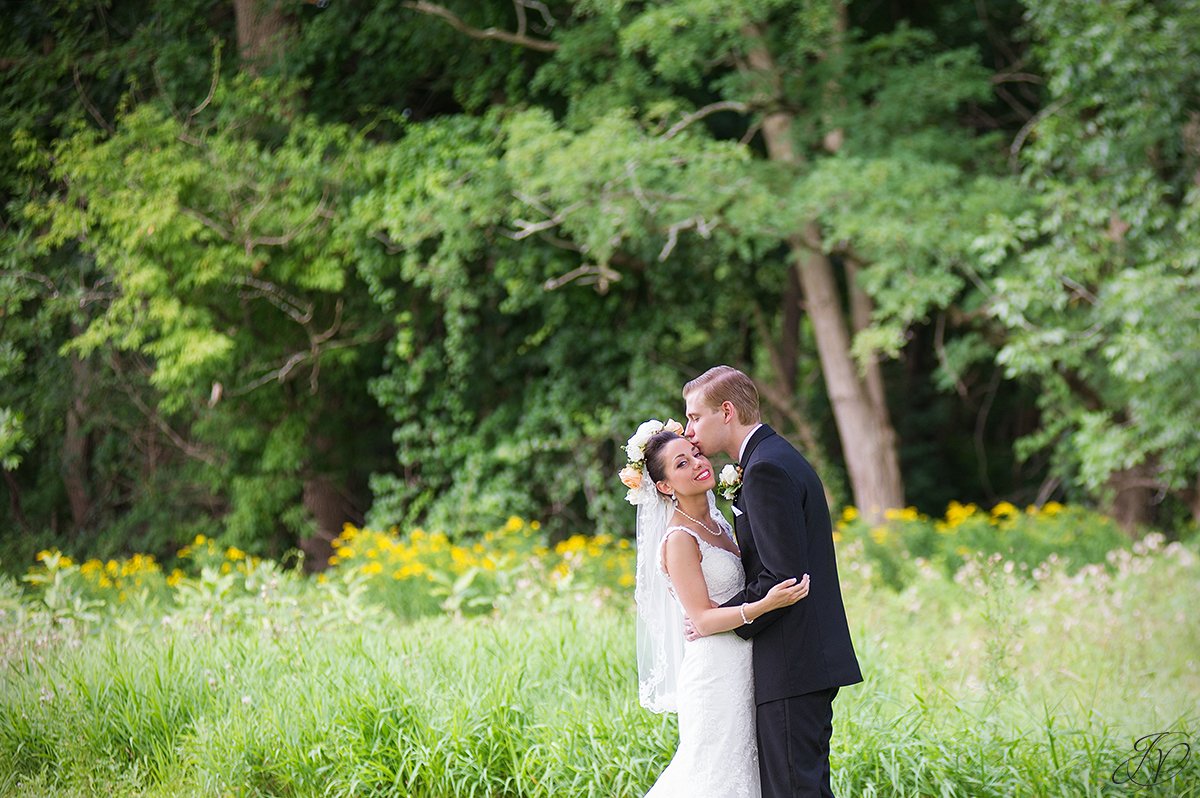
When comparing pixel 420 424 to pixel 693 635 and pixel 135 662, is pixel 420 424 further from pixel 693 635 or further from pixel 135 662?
pixel 693 635

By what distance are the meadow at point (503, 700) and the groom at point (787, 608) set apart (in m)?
0.94

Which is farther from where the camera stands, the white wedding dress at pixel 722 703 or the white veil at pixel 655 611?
the white veil at pixel 655 611

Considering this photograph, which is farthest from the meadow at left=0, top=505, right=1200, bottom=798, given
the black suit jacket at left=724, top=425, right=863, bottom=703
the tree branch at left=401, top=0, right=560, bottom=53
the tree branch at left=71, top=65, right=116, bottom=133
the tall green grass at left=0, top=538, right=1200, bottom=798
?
the tree branch at left=401, top=0, right=560, bottom=53

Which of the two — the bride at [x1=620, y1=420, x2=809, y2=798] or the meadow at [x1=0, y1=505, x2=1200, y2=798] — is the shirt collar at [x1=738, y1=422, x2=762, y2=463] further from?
the meadow at [x1=0, y1=505, x2=1200, y2=798]

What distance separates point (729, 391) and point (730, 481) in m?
0.31

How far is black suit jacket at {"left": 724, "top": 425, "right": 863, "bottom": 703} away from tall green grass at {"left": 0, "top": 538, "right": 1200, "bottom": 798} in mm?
1062

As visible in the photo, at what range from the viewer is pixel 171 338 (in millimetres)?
10344

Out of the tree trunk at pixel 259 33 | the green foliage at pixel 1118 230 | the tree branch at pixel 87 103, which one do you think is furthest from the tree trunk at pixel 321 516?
the green foliage at pixel 1118 230

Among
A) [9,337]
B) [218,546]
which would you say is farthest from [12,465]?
[218,546]

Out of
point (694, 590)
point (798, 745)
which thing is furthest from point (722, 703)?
point (694, 590)

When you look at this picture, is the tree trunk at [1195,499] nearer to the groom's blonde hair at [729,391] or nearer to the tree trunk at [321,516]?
the tree trunk at [321,516]

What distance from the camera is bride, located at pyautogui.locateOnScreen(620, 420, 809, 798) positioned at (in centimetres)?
356

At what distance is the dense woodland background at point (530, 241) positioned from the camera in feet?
32.3

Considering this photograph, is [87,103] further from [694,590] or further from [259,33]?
[694,590]
